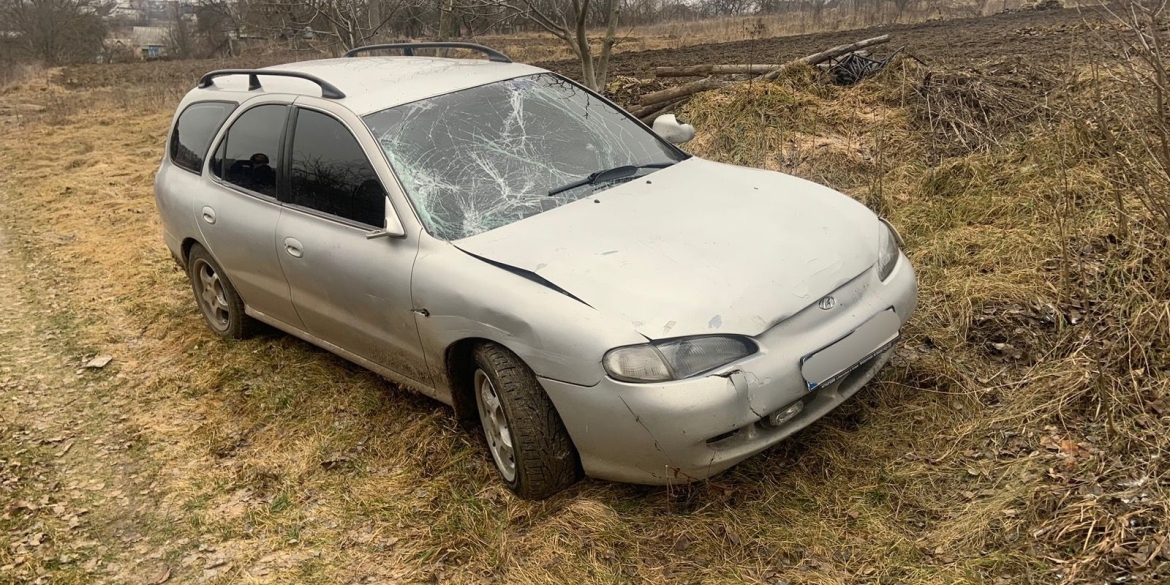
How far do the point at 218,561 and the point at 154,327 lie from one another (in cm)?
312

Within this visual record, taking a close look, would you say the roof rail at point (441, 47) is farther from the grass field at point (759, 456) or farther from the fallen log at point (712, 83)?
the fallen log at point (712, 83)

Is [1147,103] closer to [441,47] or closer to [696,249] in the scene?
[696,249]

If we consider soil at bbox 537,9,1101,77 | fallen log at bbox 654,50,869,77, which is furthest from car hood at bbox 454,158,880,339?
fallen log at bbox 654,50,869,77

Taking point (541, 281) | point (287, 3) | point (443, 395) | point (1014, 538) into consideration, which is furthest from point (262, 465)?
point (287, 3)

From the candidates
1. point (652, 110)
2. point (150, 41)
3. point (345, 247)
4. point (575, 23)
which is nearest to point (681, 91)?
point (652, 110)

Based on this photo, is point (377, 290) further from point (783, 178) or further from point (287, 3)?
point (287, 3)

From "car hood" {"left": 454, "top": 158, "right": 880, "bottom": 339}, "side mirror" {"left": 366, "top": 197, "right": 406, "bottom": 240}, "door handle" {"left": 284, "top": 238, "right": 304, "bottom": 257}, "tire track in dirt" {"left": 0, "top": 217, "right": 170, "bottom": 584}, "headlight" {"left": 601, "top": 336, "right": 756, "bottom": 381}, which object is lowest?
"tire track in dirt" {"left": 0, "top": 217, "right": 170, "bottom": 584}

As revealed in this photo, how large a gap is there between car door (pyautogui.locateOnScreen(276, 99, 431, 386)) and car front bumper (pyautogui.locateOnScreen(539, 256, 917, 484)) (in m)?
0.93

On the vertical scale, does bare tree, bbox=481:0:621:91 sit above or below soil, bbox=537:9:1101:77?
above

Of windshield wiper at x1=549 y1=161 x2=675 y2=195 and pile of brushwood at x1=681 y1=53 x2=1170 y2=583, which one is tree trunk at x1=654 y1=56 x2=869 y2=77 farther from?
windshield wiper at x1=549 y1=161 x2=675 y2=195

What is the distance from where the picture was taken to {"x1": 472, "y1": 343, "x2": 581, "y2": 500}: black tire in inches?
123

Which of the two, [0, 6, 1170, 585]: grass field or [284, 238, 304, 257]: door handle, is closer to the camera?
[0, 6, 1170, 585]: grass field

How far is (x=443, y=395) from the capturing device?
3.63 m

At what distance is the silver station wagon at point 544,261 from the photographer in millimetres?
2879
